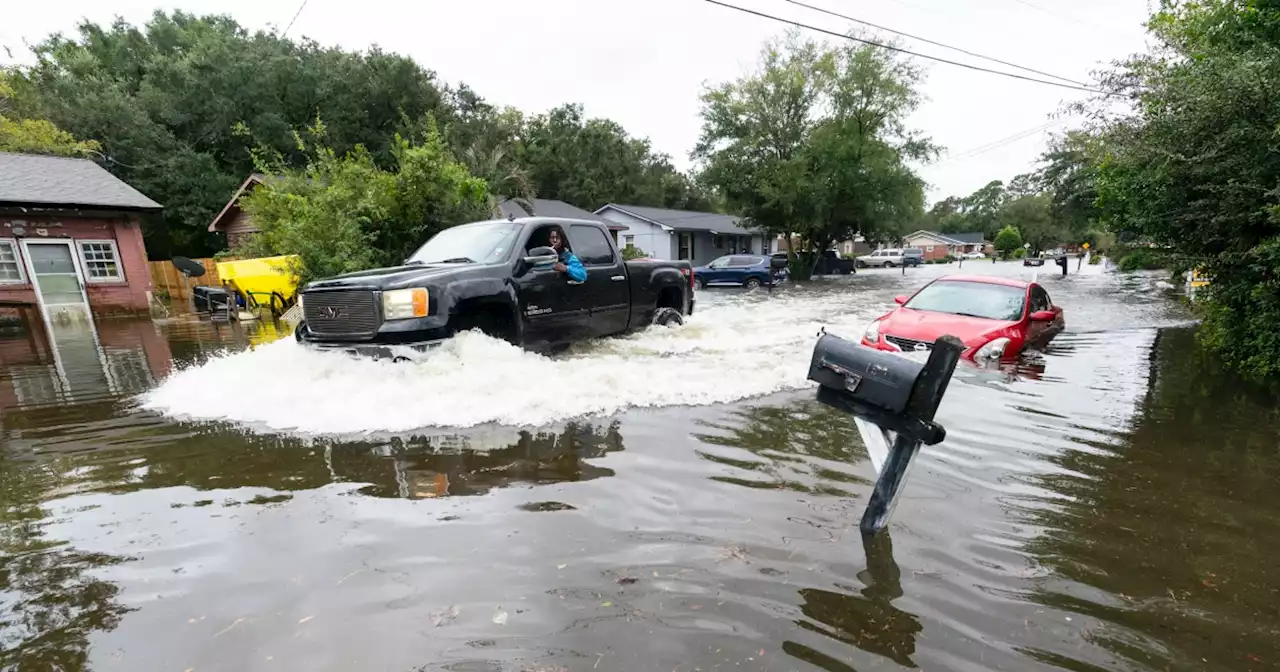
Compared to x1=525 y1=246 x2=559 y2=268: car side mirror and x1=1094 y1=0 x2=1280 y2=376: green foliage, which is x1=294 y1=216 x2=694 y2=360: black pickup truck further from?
x1=1094 y1=0 x2=1280 y2=376: green foliage

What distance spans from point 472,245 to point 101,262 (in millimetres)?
16761

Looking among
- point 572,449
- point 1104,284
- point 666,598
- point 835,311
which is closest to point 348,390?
point 572,449

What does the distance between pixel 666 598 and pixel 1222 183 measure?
8.17 meters

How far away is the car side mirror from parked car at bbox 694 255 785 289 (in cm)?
2028

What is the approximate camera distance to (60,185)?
55.6 ft

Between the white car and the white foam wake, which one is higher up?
the white foam wake

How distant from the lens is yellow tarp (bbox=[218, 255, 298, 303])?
14078mm

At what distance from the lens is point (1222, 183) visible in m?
6.96

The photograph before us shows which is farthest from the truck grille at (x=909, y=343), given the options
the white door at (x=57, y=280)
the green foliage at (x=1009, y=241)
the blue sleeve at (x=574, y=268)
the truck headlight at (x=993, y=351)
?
the green foliage at (x=1009, y=241)

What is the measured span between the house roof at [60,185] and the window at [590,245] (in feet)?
53.1

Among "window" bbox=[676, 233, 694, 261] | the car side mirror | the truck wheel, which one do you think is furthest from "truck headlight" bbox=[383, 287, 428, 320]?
"window" bbox=[676, 233, 694, 261]

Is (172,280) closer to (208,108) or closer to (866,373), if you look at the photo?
(208,108)

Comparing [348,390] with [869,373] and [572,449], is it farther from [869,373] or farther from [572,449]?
[869,373]

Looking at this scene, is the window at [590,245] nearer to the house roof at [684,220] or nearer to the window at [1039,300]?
the window at [1039,300]
